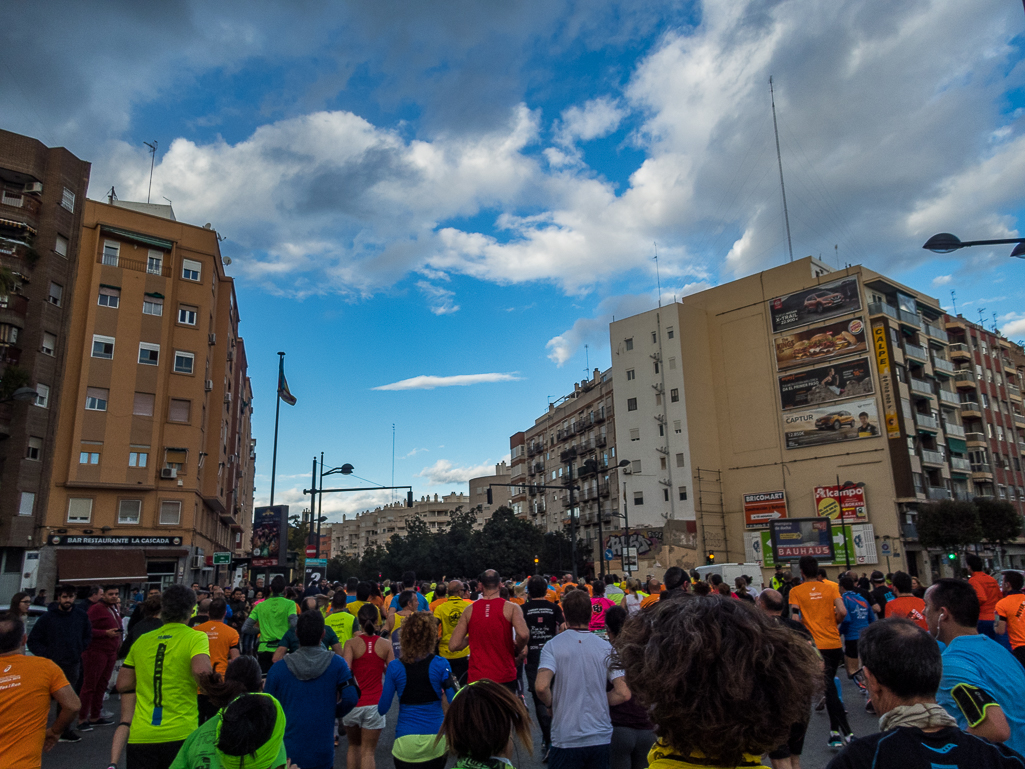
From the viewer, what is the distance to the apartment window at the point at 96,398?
32.8m

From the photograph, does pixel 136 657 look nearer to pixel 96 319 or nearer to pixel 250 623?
pixel 250 623

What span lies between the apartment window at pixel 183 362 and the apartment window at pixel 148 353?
1020mm

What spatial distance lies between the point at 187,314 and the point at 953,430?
54.2m

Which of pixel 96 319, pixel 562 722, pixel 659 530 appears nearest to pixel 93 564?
pixel 96 319

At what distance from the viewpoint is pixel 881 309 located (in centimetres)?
5169

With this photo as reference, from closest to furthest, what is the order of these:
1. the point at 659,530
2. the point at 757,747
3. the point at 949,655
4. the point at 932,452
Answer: the point at 757,747 < the point at 949,655 < the point at 932,452 < the point at 659,530

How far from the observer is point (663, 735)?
2107 mm

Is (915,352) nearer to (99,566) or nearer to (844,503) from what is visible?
(844,503)

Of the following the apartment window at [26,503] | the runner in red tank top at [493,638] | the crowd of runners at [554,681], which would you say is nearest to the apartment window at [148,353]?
the apartment window at [26,503]

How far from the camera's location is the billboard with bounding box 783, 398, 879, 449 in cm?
4972

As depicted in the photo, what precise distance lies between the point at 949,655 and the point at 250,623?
10.8m

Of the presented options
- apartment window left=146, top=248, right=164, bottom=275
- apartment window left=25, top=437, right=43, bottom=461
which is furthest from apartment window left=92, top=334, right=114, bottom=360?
apartment window left=25, top=437, right=43, bottom=461

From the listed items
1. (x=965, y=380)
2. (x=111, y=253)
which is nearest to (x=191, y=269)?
(x=111, y=253)

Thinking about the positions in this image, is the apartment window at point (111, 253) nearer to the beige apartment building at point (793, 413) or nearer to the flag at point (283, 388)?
the flag at point (283, 388)
